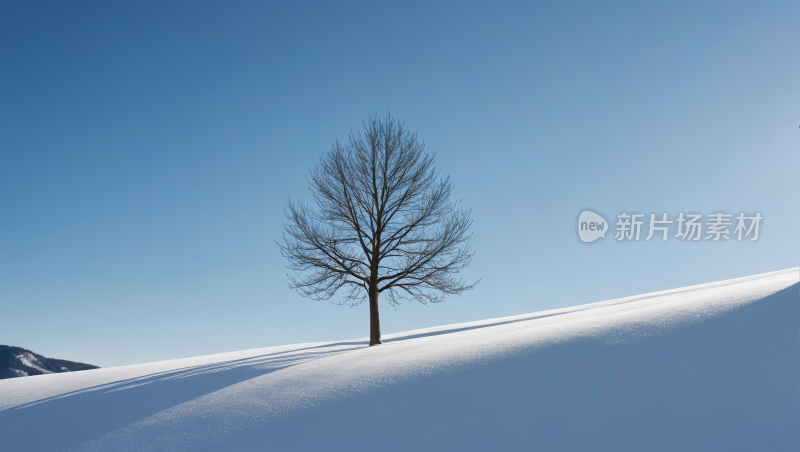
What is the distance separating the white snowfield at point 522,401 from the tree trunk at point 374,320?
5900 millimetres

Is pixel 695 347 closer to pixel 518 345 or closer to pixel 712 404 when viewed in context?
pixel 712 404

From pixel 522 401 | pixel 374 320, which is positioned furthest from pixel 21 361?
pixel 522 401

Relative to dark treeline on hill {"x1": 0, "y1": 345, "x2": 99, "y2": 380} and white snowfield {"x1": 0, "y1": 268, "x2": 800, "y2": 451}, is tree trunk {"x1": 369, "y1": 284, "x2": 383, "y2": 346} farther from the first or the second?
dark treeline on hill {"x1": 0, "y1": 345, "x2": 99, "y2": 380}

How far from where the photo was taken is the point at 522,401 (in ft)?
13.8

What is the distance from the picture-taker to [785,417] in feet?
11.7

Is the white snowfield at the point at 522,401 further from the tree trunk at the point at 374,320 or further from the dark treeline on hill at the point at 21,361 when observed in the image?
the dark treeline on hill at the point at 21,361

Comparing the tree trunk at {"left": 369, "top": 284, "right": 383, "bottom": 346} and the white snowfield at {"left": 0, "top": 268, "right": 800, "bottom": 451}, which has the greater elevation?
the tree trunk at {"left": 369, "top": 284, "right": 383, "bottom": 346}

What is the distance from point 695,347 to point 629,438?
1764 millimetres

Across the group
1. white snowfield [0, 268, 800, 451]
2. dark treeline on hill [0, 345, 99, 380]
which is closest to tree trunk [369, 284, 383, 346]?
white snowfield [0, 268, 800, 451]

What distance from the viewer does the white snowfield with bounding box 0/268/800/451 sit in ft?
12.2

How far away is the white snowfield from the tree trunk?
232 inches

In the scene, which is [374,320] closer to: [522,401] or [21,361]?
[522,401]

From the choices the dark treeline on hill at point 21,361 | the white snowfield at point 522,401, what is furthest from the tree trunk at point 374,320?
the dark treeline on hill at point 21,361

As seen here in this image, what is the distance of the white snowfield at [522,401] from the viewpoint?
371cm
